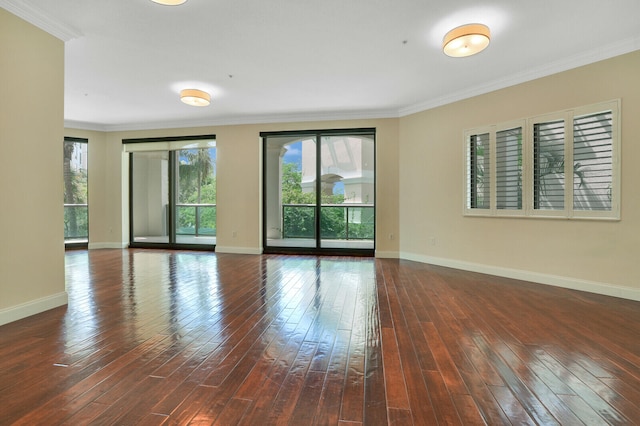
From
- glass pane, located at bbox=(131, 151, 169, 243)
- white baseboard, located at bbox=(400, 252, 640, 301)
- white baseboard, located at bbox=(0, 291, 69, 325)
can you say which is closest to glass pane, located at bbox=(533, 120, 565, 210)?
white baseboard, located at bbox=(400, 252, 640, 301)

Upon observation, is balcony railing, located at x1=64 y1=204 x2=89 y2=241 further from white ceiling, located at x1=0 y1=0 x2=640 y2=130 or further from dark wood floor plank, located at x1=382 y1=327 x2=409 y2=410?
dark wood floor plank, located at x1=382 y1=327 x2=409 y2=410

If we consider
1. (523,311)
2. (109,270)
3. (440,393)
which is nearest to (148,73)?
(109,270)

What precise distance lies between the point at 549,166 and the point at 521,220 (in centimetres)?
77

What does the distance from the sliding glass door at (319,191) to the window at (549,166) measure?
2.04 metres

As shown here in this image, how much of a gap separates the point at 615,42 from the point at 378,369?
4.28 meters

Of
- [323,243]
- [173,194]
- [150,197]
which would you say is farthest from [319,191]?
[150,197]

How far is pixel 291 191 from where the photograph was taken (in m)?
6.64

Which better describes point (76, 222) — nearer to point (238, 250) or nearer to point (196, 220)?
point (196, 220)

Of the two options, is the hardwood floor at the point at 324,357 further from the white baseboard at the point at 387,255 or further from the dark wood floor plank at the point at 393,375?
the white baseboard at the point at 387,255

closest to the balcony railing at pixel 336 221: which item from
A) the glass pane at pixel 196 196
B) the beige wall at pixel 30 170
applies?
the glass pane at pixel 196 196

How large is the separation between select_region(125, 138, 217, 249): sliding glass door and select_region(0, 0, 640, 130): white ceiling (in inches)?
65.5

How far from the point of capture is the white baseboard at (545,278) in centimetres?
347

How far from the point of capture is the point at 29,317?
2.79 metres

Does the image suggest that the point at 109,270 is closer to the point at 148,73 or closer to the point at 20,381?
the point at 148,73
